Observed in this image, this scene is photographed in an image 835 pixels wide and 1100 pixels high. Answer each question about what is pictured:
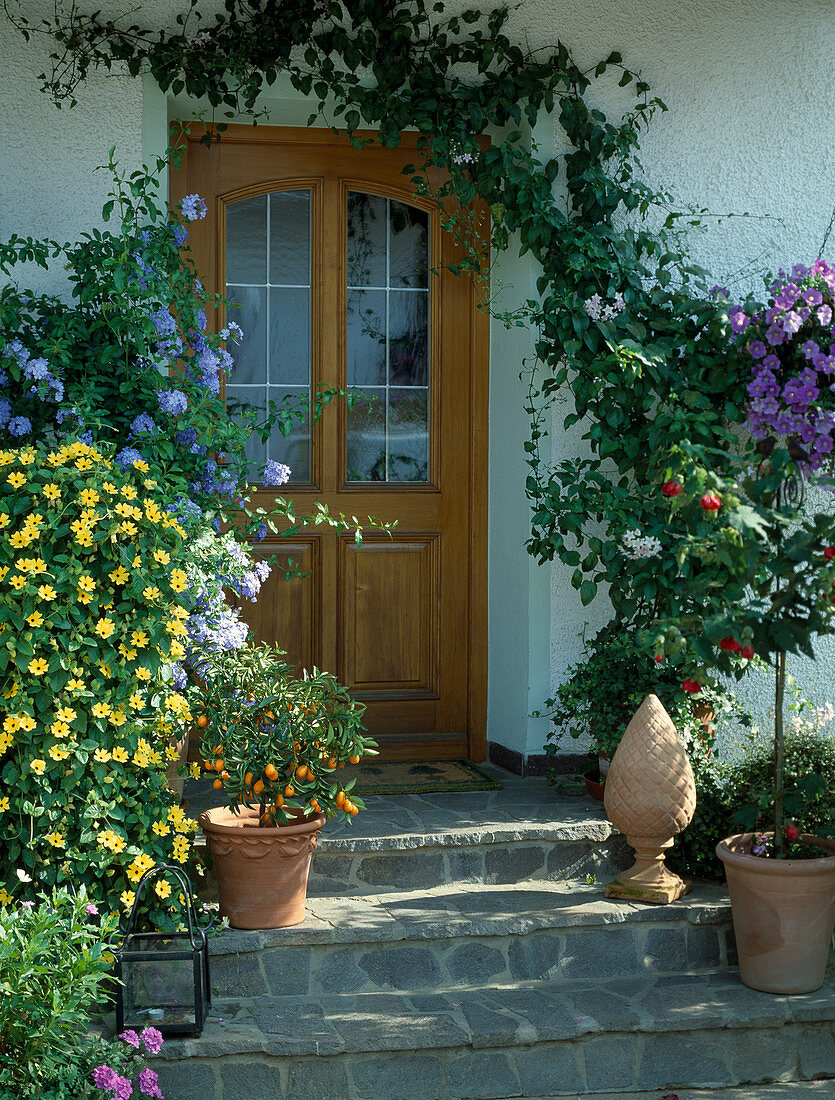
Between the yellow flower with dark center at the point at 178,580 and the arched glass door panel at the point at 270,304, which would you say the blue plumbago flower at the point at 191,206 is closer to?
the arched glass door panel at the point at 270,304

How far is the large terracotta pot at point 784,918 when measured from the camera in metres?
3.54

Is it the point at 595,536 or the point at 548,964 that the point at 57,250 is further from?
the point at 548,964

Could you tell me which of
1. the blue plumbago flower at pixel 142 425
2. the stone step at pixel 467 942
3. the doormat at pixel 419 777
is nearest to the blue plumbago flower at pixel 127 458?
the blue plumbago flower at pixel 142 425

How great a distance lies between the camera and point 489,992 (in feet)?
11.8

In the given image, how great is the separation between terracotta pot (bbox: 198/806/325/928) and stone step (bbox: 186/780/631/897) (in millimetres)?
308

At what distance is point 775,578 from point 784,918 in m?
1.03

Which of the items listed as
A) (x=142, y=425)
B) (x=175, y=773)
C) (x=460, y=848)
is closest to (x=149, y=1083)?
(x=175, y=773)

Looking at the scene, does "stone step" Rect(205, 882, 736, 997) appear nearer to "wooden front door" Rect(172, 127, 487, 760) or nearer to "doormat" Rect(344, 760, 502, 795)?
"doormat" Rect(344, 760, 502, 795)

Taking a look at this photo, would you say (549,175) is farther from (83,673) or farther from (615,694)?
(83,673)

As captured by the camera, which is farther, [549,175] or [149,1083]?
[549,175]

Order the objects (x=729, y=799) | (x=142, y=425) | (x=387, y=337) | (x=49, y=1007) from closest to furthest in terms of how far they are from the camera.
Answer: (x=49, y=1007), (x=142, y=425), (x=729, y=799), (x=387, y=337)

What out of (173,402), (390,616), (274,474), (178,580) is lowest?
(390,616)

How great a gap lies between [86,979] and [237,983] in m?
0.71

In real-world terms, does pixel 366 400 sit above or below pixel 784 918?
above
